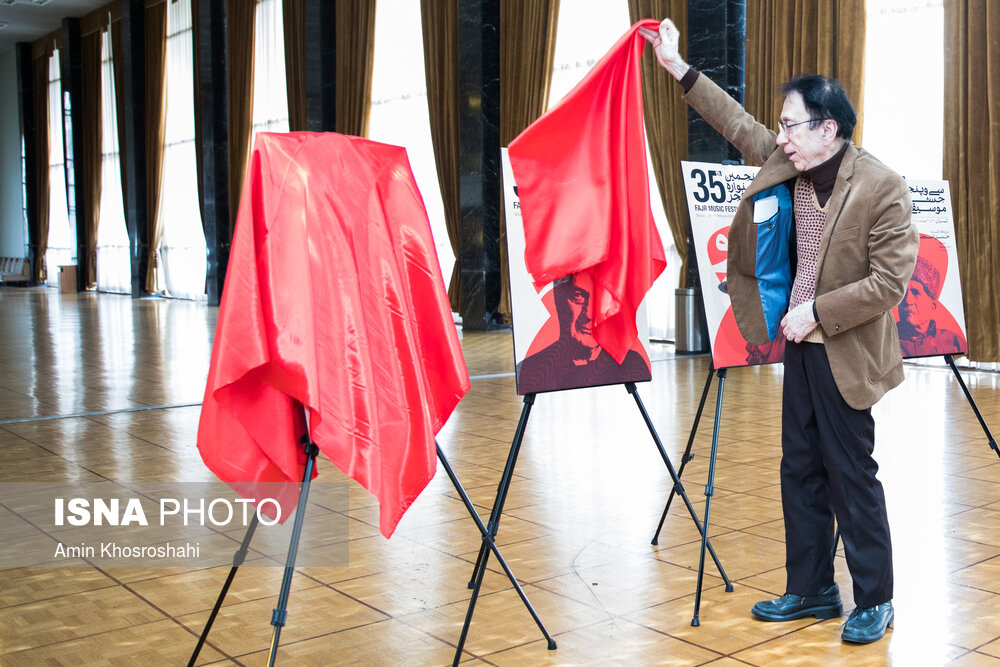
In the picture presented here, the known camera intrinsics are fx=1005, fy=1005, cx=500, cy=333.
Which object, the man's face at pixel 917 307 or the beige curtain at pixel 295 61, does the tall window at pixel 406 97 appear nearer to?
the beige curtain at pixel 295 61

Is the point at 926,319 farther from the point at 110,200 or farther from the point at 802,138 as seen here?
the point at 110,200

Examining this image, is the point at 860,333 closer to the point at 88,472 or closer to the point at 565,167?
the point at 565,167

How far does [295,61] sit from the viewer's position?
15414 millimetres

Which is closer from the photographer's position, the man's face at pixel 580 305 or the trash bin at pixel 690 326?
the man's face at pixel 580 305

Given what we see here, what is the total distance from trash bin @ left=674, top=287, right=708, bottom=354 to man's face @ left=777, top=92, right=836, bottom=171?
7.05 m

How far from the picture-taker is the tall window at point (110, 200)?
20.8 m

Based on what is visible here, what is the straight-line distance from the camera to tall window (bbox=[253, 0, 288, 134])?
1614 centimetres

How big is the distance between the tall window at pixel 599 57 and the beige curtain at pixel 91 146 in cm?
1315

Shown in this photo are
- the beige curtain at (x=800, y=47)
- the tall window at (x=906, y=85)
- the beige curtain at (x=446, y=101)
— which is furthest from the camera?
the beige curtain at (x=446, y=101)

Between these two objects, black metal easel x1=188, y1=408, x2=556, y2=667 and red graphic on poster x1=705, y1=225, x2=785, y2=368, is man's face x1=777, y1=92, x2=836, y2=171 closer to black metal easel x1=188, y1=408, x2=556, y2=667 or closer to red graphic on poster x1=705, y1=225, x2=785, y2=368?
red graphic on poster x1=705, y1=225, x2=785, y2=368

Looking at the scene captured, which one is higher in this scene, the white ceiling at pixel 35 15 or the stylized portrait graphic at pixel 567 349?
the white ceiling at pixel 35 15

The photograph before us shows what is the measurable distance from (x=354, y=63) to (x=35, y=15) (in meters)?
10.6

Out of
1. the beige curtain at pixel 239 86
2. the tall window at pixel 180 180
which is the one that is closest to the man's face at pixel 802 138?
the beige curtain at pixel 239 86

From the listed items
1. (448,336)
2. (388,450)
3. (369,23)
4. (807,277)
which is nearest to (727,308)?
(807,277)
